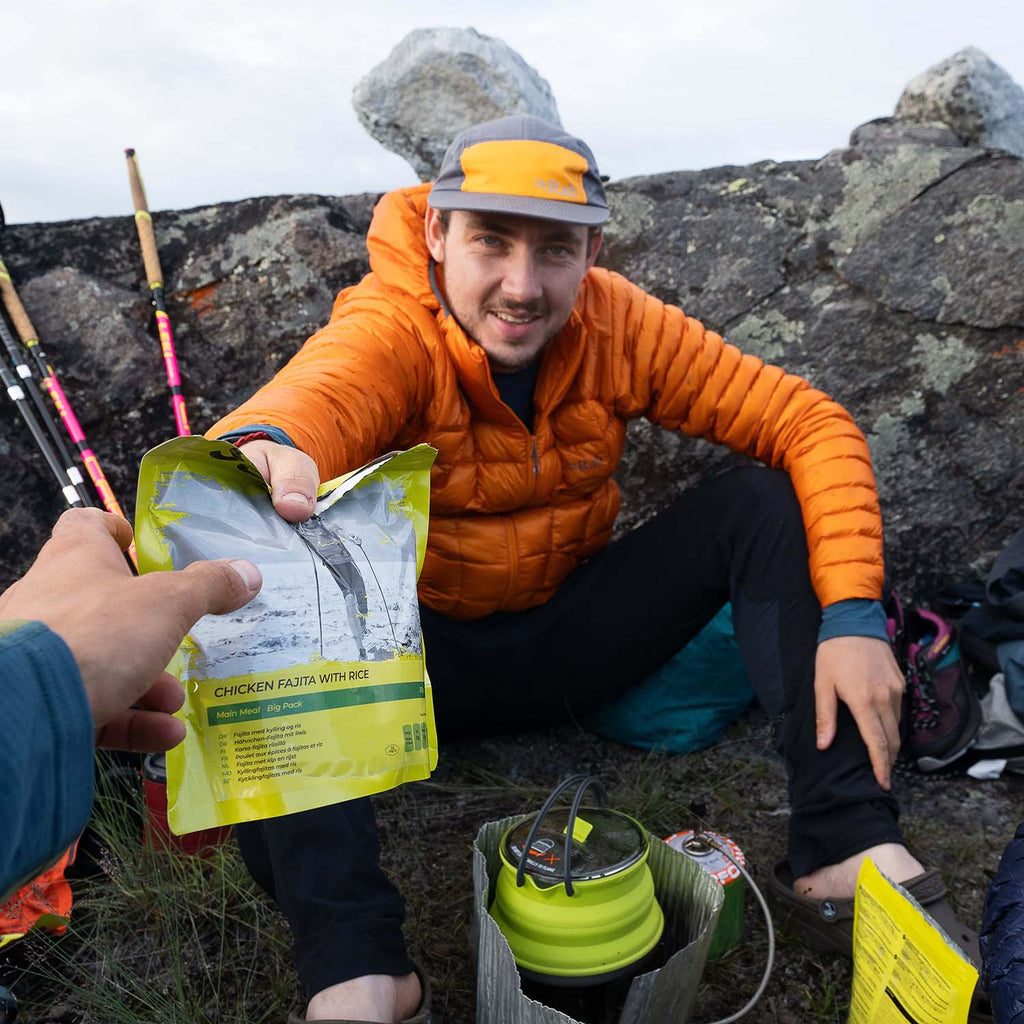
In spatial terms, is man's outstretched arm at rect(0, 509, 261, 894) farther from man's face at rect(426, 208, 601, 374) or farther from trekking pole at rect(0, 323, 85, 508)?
trekking pole at rect(0, 323, 85, 508)

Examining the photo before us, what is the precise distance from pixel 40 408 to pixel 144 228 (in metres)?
0.79

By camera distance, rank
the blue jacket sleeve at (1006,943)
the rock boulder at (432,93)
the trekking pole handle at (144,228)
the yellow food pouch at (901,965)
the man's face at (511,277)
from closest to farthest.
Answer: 1. the blue jacket sleeve at (1006,943)
2. the yellow food pouch at (901,965)
3. the man's face at (511,277)
4. the trekking pole handle at (144,228)
5. the rock boulder at (432,93)

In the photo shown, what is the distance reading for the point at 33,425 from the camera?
2754mm

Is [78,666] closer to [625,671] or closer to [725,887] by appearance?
[725,887]

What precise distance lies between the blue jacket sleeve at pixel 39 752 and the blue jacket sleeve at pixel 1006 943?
43.4 inches

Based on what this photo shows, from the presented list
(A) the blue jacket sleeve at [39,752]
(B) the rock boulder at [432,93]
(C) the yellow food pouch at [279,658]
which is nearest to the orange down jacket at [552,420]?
(C) the yellow food pouch at [279,658]

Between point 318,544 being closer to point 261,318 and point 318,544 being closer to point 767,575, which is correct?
point 767,575

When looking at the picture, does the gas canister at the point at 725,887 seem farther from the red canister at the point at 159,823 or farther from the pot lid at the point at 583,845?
the red canister at the point at 159,823

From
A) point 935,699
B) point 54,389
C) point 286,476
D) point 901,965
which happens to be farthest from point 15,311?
point 935,699

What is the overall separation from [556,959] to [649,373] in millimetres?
1542

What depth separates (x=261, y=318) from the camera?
3156mm

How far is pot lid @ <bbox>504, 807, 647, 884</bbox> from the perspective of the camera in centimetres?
152

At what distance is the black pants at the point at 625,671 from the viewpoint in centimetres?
158

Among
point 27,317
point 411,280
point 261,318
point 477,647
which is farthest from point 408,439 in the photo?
point 27,317
